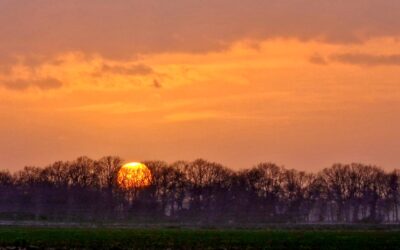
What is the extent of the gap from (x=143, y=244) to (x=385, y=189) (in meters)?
121

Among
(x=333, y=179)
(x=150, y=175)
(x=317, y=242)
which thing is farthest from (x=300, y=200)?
(x=317, y=242)

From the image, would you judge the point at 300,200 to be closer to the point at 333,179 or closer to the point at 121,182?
the point at 333,179

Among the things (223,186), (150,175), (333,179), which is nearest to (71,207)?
(150,175)

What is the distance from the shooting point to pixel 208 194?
523 ft

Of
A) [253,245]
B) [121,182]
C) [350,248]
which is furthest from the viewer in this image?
[121,182]

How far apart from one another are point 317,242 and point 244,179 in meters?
112

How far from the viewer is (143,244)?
4919cm

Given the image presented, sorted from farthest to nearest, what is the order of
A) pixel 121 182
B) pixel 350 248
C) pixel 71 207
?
pixel 121 182 < pixel 71 207 < pixel 350 248

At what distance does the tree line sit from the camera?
150m

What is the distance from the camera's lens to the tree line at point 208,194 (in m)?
150

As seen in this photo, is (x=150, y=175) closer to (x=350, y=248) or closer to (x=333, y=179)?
(x=333, y=179)

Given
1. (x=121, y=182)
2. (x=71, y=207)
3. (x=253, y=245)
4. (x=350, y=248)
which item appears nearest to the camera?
(x=350, y=248)

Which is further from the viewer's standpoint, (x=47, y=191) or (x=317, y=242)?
(x=47, y=191)

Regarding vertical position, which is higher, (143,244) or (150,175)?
(150,175)
